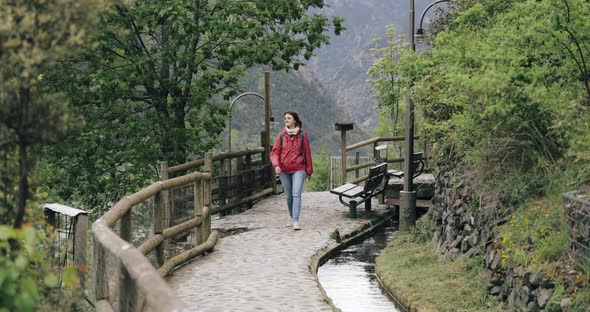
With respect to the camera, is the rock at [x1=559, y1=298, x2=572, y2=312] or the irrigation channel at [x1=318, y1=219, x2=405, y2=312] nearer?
the rock at [x1=559, y1=298, x2=572, y2=312]

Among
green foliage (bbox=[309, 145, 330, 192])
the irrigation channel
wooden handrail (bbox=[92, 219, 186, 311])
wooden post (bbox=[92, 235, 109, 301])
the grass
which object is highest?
wooden handrail (bbox=[92, 219, 186, 311])

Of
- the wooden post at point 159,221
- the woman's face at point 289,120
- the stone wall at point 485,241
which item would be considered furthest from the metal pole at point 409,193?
the wooden post at point 159,221

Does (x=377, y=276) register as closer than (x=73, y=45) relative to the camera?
No

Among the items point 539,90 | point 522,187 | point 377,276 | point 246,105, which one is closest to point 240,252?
point 377,276

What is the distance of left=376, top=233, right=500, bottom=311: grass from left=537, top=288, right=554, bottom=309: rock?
43.6 inches

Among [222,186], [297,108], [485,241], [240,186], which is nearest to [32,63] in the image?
[485,241]

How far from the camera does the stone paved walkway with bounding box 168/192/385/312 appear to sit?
29.7 feet

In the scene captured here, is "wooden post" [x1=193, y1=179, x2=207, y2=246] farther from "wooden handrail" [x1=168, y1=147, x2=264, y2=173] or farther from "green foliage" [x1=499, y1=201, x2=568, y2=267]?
"green foliage" [x1=499, y1=201, x2=568, y2=267]

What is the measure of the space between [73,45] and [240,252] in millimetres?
8064

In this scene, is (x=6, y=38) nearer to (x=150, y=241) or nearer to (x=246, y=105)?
(x=150, y=241)

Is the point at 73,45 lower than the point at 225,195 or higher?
higher

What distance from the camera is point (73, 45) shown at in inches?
181

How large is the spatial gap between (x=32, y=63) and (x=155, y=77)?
46.2 feet

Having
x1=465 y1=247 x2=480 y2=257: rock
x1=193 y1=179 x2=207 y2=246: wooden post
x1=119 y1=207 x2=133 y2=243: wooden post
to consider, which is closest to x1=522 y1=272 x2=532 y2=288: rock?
x1=465 y1=247 x2=480 y2=257: rock
